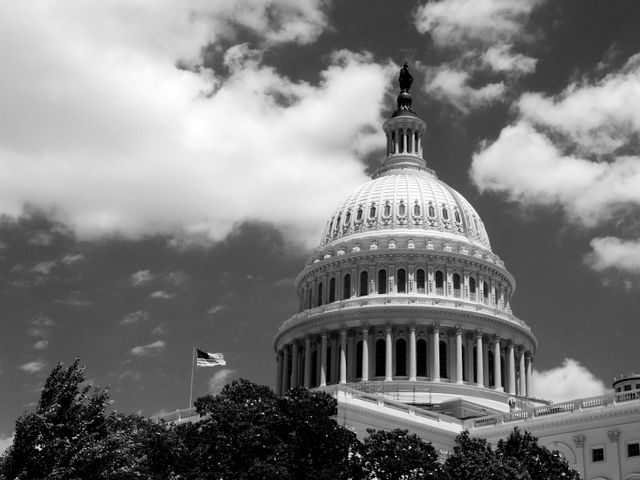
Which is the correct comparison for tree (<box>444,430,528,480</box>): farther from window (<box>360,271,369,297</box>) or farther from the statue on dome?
the statue on dome

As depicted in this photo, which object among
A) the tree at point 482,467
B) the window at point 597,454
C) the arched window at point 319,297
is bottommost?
the tree at point 482,467

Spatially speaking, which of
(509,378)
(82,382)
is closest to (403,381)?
(509,378)

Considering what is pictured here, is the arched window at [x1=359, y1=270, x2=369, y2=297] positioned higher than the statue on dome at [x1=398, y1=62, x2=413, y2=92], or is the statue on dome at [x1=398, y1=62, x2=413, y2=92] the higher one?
the statue on dome at [x1=398, y1=62, x2=413, y2=92]

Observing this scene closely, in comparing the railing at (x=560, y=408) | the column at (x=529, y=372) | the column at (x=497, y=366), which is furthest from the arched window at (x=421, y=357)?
the railing at (x=560, y=408)

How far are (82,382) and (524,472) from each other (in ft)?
94.7

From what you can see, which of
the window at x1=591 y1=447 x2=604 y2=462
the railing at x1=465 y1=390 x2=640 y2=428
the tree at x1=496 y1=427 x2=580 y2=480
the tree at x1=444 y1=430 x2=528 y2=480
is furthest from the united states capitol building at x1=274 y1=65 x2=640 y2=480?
the tree at x1=444 y1=430 x2=528 y2=480

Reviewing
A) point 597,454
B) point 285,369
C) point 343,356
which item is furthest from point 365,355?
point 597,454

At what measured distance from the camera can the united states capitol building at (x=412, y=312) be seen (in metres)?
116

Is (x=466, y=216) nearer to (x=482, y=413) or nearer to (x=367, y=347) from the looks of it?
(x=367, y=347)

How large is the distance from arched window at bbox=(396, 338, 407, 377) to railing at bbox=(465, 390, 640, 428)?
2269 centimetres

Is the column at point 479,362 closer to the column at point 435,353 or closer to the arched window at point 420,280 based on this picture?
the column at point 435,353

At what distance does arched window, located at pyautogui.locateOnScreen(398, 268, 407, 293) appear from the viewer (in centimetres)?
12362

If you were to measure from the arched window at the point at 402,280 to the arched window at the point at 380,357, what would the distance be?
7183 mm

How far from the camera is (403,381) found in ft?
375
